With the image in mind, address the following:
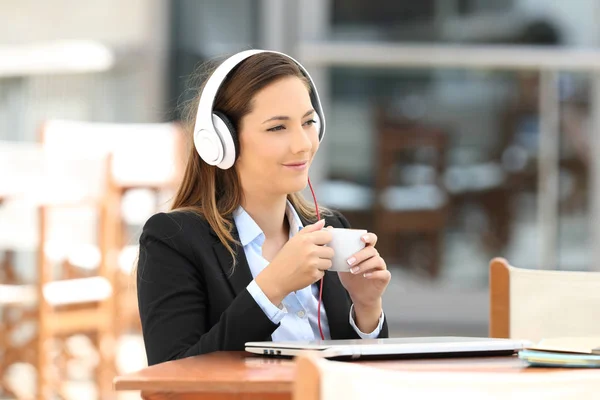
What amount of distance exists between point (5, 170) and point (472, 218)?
9.19 ft

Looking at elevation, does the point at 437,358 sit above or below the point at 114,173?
below

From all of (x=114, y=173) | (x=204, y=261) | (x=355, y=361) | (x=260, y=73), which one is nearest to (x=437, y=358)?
(x=355, y=361)

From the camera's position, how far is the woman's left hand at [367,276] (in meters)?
1.49

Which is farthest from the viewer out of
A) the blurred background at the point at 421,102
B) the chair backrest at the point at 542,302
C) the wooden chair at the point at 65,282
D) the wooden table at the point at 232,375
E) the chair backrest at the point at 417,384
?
the blurred background at the point at 421,102

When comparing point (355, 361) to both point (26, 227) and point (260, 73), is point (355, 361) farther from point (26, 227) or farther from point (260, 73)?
point (26, 227)

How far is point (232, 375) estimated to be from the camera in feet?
3.71

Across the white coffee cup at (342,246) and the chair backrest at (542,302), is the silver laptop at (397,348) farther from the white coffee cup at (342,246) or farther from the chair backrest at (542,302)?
the chair backrest at (542,302)

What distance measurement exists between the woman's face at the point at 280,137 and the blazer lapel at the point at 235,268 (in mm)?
128

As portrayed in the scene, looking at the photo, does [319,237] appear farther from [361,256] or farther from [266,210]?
[266,210]

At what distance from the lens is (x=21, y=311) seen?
4262 millimetres

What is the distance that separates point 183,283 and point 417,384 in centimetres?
80

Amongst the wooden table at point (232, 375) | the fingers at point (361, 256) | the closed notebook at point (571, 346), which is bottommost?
the wooden table at point (232, 375)

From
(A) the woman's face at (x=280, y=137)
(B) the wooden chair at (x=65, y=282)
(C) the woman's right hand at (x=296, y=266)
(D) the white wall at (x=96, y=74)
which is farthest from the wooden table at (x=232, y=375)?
(D) the white wall at (x=96, y=74)

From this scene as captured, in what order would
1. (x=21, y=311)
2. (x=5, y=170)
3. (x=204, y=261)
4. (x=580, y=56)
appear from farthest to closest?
(x=580, y=56) < (x=21, y=311) < (x=5, y=170) < (x=204, y=261)
